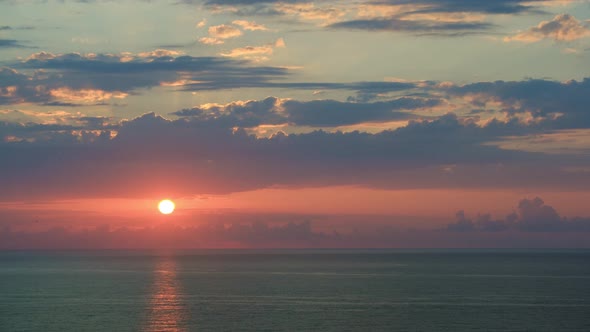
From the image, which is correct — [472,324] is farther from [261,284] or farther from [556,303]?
[261,284]

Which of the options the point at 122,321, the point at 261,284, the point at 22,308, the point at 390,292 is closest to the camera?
the point at 122,321

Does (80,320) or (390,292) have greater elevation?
(390,292)

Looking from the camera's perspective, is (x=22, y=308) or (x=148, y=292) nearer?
(x=22, y=308)

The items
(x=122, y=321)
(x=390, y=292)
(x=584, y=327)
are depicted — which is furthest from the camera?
(x=390, y=292)

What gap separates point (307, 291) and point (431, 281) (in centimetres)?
4694

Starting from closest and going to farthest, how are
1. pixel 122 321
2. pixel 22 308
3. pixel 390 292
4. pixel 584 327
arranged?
pixel 584 327
pixel 122 321
pixel 22 308
pixel 390 292

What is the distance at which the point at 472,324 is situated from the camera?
10462cm

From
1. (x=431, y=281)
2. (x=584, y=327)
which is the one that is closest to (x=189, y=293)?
(x=431, y=281)

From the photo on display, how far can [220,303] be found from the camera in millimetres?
133375

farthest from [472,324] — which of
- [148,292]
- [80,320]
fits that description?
[148,292]

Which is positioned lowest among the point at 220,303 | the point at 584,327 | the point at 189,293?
the point at 584,327

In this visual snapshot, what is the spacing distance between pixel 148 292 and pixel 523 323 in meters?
84.5

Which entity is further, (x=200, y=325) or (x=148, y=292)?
(x=148, y=292)

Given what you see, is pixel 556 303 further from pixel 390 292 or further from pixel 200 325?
pixel 200 325
